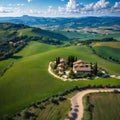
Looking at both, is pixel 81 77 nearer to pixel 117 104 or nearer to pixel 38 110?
pixel 117 104

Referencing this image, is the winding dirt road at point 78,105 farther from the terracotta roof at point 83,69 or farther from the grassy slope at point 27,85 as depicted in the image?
the terracotta roof at point 83,69

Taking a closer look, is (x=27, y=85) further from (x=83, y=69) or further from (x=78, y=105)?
(x=83, y=69)

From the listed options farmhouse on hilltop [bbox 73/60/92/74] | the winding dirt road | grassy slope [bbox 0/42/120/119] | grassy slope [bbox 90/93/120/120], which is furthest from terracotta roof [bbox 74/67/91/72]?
grassy slope [bbox 90/93/120/120]

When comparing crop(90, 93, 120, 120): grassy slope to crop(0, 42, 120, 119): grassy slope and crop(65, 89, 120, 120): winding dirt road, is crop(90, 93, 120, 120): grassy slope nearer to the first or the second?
crop(65, 89, 120, 120): winding dirt road

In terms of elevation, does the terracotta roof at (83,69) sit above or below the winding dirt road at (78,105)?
below

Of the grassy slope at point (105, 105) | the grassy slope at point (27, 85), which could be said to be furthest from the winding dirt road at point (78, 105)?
the grassy slope at point (27, 85)

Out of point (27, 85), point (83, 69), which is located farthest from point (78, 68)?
point (27, 85)

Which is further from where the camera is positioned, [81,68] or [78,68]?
[78,68]

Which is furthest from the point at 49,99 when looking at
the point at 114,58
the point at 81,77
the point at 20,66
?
the point at 114,58
